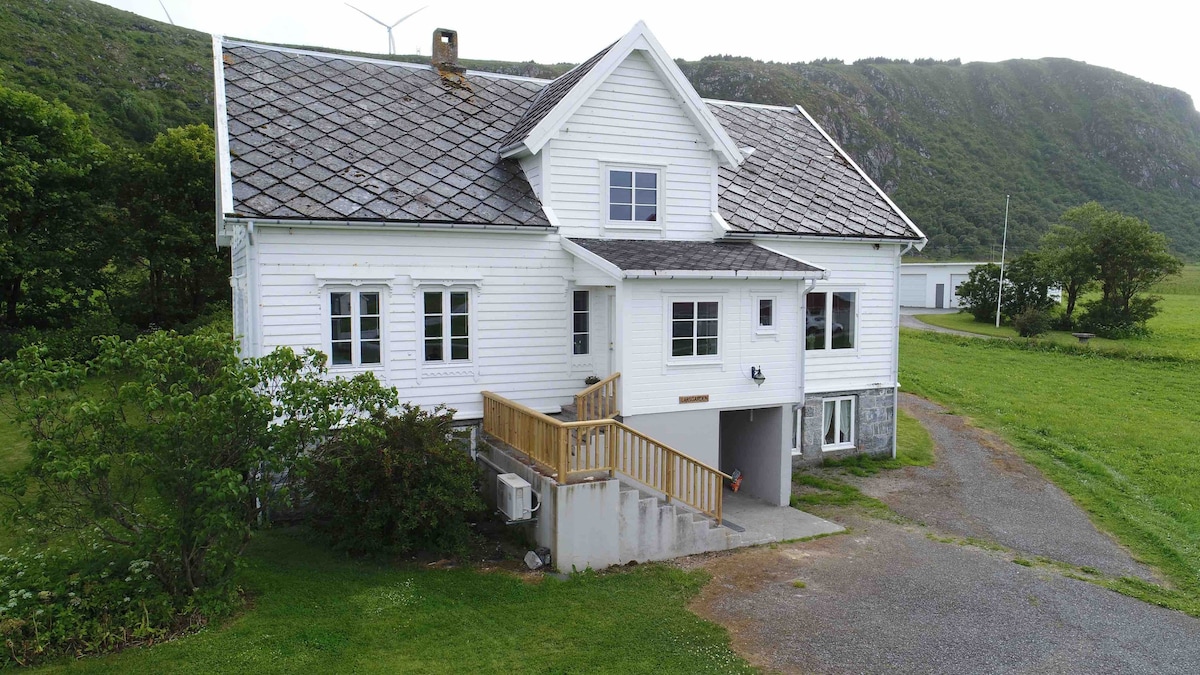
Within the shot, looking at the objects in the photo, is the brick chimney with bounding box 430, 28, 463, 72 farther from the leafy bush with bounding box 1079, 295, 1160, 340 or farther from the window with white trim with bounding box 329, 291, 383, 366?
the leafy bush with bounding box 1079, 295, 1160, 340

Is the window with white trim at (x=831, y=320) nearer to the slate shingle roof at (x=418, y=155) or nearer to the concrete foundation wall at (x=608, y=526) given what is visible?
the slate shingle roof at (x=418, y=155)

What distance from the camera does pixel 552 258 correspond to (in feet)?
47.3

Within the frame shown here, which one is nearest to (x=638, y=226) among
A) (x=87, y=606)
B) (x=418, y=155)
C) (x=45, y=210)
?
(x=418, y=155)

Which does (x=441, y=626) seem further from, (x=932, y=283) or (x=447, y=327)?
(x=932, y=283)

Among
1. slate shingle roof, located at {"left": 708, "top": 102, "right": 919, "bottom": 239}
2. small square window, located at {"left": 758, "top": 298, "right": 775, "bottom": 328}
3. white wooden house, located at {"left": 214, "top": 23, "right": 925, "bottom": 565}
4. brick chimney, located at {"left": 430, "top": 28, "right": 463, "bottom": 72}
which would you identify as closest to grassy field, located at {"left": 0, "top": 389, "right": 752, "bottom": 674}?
white wooden house, located at {"left": 214, "top": 23, "right": 925, "bottom": 565}

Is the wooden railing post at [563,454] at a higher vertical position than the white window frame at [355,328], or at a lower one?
lower

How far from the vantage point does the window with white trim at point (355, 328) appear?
42.3 feet

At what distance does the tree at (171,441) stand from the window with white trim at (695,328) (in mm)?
5898

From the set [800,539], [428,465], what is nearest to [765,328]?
[800,539]

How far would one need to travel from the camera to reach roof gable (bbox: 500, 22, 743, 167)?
14.1 meters

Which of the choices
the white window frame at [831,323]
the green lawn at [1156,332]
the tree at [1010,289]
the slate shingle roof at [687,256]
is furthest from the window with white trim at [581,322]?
the tree at [1010,289]

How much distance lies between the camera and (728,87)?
376 ft

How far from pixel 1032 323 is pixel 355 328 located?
35.8m

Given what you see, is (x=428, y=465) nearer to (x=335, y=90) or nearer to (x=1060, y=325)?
(x=335, y=90)
